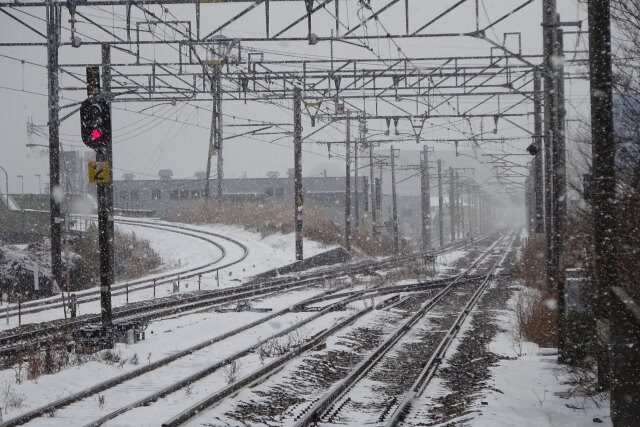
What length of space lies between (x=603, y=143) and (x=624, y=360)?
2289 millimetres

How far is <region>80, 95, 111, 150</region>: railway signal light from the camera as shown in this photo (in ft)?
38.0

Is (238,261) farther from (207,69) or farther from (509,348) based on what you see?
(509,348)

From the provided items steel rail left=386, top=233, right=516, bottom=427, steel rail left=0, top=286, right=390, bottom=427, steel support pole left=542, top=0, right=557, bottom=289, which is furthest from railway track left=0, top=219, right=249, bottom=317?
steel support pole left=542, top=0, right=557, bottom=289

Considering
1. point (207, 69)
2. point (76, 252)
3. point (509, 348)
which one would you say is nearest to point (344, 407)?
point (509, 348)

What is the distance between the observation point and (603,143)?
7.28m

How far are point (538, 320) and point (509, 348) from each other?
1188 mm

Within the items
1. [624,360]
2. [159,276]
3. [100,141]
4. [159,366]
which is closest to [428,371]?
[159,366]

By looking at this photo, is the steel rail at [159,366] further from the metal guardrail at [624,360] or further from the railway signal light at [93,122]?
the metal guardrail at [624,360]

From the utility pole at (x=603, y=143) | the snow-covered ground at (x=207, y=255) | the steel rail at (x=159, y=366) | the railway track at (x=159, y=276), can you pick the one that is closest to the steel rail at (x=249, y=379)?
the steel rail at (x=159, y=366)

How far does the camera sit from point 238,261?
3106cm

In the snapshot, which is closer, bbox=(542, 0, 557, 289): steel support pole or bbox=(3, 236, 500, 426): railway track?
bbox=(3, 236, 500, 426): railway track

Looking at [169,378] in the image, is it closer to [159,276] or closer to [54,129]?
[54,129]

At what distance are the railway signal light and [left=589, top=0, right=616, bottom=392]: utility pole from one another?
7.82m

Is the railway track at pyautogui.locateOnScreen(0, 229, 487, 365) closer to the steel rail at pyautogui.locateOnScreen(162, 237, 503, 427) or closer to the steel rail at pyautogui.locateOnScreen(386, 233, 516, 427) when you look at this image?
the steel rail at pyautogui.locateOnScreen(162, 237, 503, 427)
